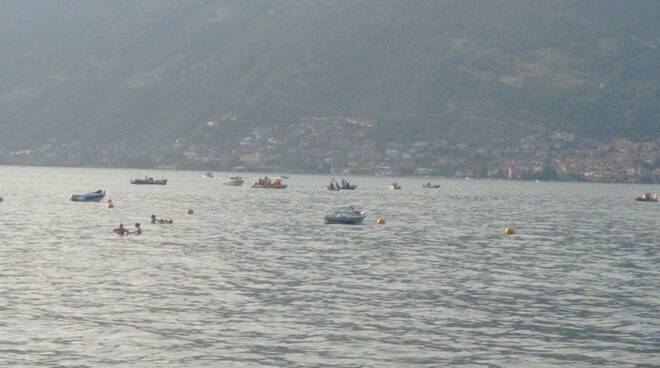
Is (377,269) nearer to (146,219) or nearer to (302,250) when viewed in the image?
(302,250)

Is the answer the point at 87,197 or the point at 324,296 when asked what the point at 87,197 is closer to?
the point at 87,197

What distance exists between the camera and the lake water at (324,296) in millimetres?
43594

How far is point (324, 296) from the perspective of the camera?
5731 centimetres

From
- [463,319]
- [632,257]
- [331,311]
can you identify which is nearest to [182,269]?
[331,311]

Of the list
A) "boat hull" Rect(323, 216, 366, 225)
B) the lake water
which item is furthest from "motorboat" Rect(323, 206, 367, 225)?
the lake water

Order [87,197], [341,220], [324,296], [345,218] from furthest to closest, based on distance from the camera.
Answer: [87,197] → [341,220] → [345,218] → [324,296]

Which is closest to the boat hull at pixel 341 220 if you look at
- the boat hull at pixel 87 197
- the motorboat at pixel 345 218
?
the motorboat at pixel 345 218

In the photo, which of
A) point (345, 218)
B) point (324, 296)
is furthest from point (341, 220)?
point (324, 296)

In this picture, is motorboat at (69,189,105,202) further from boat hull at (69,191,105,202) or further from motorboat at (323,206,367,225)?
motorboat at (323,206,367,225)

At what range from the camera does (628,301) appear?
57531mm

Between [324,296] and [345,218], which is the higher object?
[345,218]

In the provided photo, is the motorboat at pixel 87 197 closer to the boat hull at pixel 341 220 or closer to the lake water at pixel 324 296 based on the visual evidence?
the lake water at pixel 324 296

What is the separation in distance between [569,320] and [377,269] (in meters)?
20.6

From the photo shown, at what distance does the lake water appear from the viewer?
43.6 m
